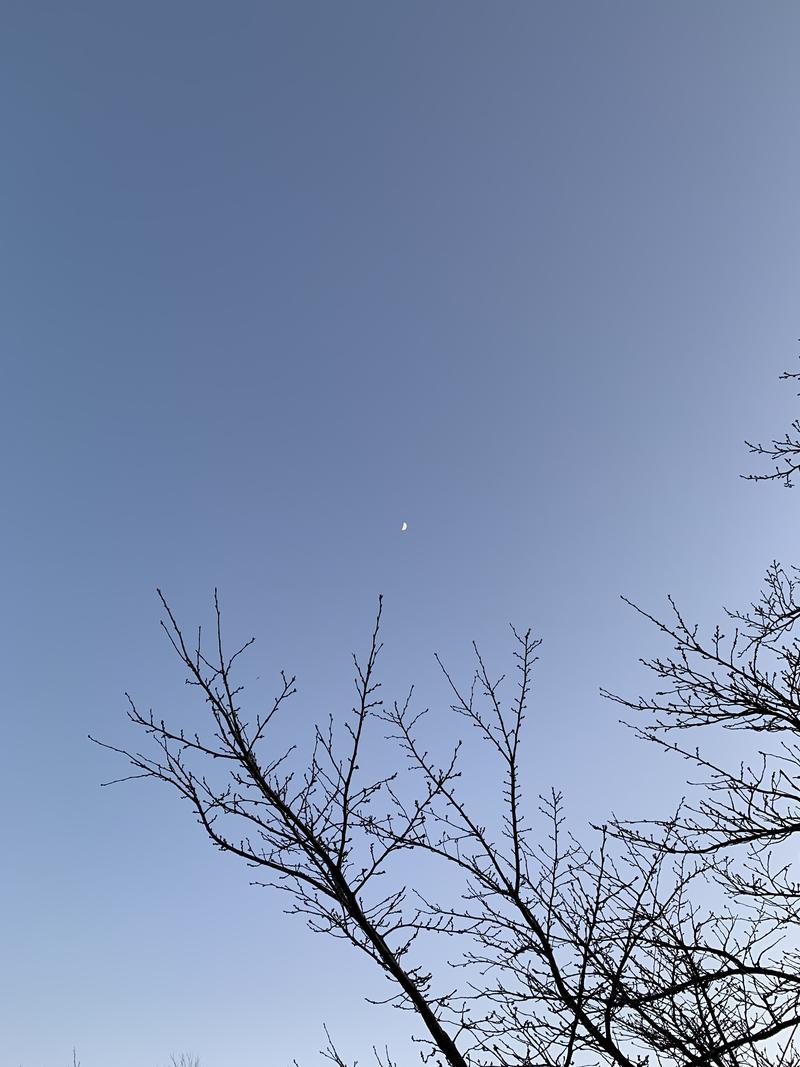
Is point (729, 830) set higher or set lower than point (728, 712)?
lower

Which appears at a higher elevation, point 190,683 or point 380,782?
point 190,683

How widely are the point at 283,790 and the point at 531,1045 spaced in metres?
2.26

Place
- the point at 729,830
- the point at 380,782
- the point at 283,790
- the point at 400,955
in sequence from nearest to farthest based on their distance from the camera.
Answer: the point at 400,955
the point at 283,790
the point at 380,782
the point at 729,830

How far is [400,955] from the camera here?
3.36 meters

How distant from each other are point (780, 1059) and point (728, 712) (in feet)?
7.57

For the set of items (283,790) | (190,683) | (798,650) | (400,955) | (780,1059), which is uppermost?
(798,650)

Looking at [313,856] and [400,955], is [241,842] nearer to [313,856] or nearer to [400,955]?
[313,856]

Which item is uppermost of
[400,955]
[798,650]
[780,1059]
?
[798,650]

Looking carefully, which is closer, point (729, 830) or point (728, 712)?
point (729, 830)

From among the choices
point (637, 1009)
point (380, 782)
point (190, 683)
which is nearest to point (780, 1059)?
point (637, 1009)

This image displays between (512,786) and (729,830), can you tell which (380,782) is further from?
(729,830)

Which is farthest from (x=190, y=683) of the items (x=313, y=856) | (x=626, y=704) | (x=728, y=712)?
(x=728, y=712)

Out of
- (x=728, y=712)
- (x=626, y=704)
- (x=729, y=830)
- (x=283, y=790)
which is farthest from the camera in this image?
(x=626, y=704)

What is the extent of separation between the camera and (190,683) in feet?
12.2
